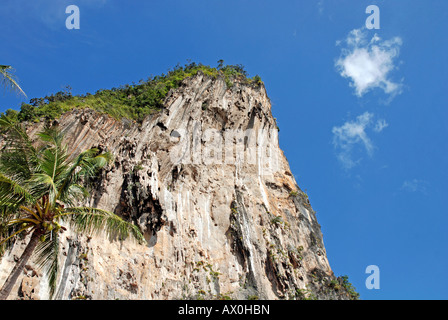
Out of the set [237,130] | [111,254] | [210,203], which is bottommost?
[111,254]

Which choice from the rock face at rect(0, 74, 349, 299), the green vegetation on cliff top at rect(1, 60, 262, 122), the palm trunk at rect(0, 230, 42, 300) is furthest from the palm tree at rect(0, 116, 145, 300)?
the green vegetation on cliff top at rect(1, 60, 262, 122)

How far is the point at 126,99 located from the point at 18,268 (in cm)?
2533

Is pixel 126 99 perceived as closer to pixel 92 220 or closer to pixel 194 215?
pixel 194 215

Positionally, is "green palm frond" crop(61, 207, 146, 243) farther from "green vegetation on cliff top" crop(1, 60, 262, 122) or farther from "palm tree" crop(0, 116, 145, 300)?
"green vegetation on cliff top" crop(1, 60, 262, 122)

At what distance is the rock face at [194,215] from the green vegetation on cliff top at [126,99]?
4.77 feet

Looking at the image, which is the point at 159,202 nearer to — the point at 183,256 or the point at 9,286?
the point at 183,256

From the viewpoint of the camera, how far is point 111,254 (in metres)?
19.1

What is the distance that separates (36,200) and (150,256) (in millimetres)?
10487

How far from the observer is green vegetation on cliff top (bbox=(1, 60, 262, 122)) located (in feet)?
82.6

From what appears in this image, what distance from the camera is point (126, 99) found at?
3359 cm

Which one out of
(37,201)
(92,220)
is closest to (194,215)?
(92,220)

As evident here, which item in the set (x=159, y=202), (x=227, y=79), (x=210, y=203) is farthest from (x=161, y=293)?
(x=227, y=79)

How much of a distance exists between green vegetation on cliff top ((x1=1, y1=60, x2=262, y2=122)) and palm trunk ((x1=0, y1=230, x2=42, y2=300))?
14124 millimetres

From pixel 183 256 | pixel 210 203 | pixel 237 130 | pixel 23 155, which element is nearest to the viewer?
pixel 23 155
